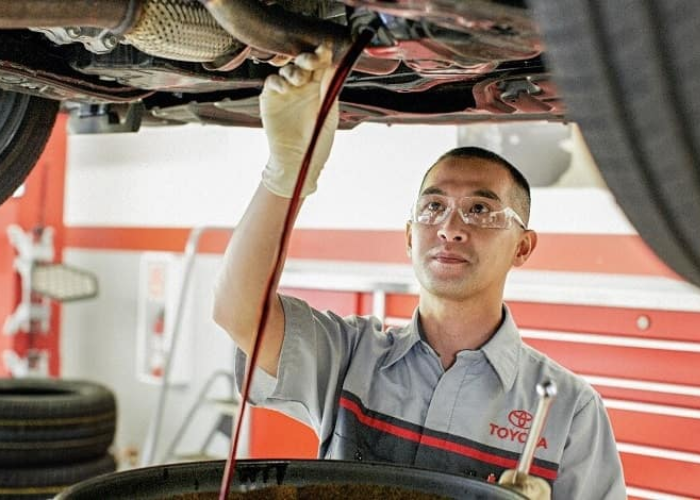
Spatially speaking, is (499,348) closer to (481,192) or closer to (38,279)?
(481,192)

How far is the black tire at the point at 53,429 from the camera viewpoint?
2.63m

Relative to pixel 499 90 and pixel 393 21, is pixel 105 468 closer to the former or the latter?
pixel 499 90

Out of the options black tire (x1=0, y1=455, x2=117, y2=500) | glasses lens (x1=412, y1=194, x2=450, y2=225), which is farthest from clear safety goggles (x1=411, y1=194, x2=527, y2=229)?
black tire (x1=0, y1=455, x2=117, y2=500)

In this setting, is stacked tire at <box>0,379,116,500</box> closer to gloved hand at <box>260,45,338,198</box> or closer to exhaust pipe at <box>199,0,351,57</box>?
gloved hand at <box>260,45,338,198</box>

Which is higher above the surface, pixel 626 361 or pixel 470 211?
pixel 470 211

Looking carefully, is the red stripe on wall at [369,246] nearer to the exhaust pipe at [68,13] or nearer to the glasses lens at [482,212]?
the glasses lens at [482,212]

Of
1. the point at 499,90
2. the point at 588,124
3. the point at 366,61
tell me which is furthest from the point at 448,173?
the point at 588,124

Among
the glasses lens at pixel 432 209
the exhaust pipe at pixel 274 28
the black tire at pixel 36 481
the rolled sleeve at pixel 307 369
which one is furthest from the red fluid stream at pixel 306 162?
the black tire at pixel 36 481

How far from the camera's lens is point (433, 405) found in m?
1.44

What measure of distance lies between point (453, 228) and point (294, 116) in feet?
1.58

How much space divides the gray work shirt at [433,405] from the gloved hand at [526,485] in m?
0.21

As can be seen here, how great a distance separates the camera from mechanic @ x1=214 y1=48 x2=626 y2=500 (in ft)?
4.59

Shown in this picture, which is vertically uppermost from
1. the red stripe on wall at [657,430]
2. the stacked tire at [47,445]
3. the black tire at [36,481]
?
the red stripe on wall at [657,430]

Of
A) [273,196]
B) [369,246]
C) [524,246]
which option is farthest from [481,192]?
[369,246]
